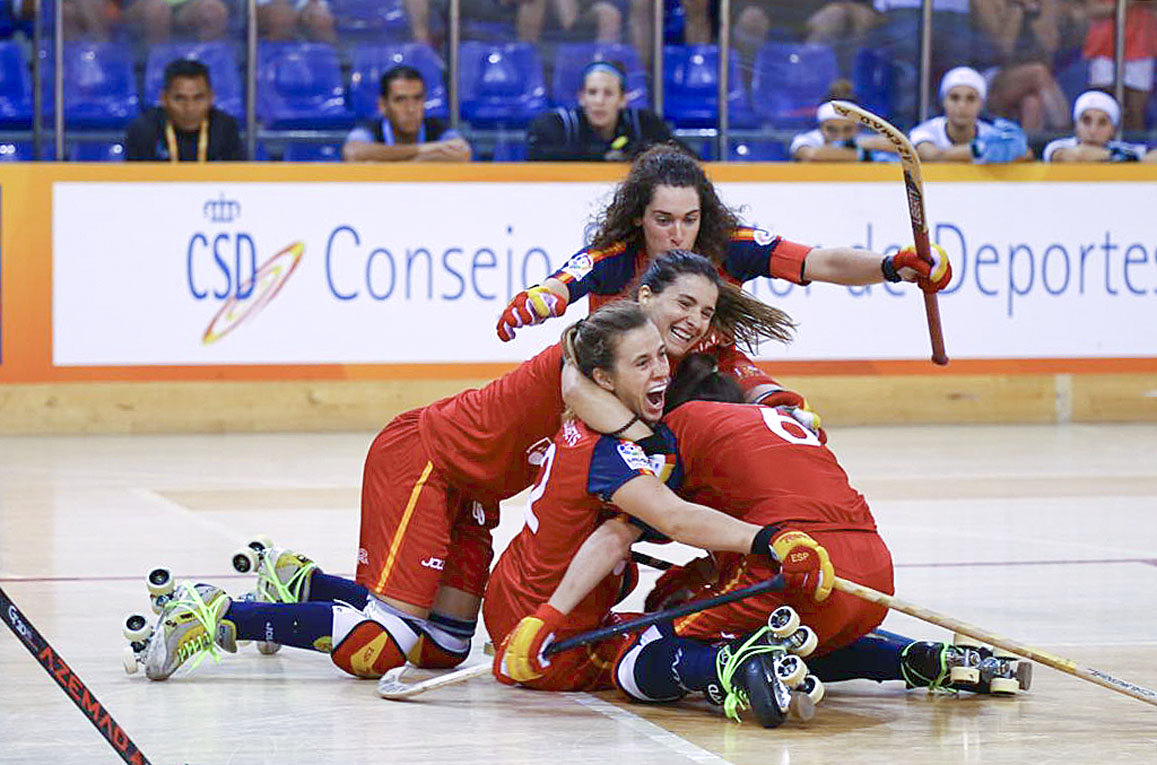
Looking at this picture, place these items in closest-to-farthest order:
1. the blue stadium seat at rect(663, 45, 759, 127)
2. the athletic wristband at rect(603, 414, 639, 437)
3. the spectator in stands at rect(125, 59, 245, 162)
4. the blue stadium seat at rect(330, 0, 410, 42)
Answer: the athletic wristband at rect(603, 414, 639, 437), the spectator in stands at rect(125, 59, 245, 162), the blue stadium seat at rect(330, 0, 410, 42), the blue stadium seat at rect(663, 45, 759, 127)

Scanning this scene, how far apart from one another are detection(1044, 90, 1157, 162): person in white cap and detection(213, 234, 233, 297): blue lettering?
549 cm

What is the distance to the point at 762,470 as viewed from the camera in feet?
17.9

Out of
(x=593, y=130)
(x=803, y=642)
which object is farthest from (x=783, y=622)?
(x=593, y=130)

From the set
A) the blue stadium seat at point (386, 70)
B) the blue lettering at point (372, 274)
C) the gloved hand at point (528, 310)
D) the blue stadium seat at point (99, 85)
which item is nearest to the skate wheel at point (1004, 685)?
the gloved hand at point (528, 310)

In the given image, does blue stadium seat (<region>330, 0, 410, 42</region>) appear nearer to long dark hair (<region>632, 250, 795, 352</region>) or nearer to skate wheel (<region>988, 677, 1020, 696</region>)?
long dark hair (<region>632, 250, 795, 352</region>)

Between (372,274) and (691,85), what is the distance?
3240 millimetres

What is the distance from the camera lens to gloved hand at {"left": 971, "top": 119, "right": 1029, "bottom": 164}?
12672 millimetres

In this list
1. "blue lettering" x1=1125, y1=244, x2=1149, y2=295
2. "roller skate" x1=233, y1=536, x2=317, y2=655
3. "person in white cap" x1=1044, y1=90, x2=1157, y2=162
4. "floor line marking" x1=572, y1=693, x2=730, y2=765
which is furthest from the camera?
"person in white cap" x1=1044, y1=90, x2=1157, y2=162

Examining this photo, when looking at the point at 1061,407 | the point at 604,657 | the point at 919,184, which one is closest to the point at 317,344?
the point at 1061,407

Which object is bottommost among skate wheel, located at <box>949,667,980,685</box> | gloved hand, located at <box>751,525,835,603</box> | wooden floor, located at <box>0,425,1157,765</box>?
wooden floor, located at <box>0,425,1157,765</box>

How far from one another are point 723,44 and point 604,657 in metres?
9.07

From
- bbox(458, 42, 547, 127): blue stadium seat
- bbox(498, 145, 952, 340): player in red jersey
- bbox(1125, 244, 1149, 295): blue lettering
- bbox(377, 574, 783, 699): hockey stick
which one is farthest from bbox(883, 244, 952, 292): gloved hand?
bbox(458, 42, 547, 127): blue stadium seat

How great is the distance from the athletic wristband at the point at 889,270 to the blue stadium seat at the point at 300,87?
7709 millimetres

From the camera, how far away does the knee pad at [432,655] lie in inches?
233
